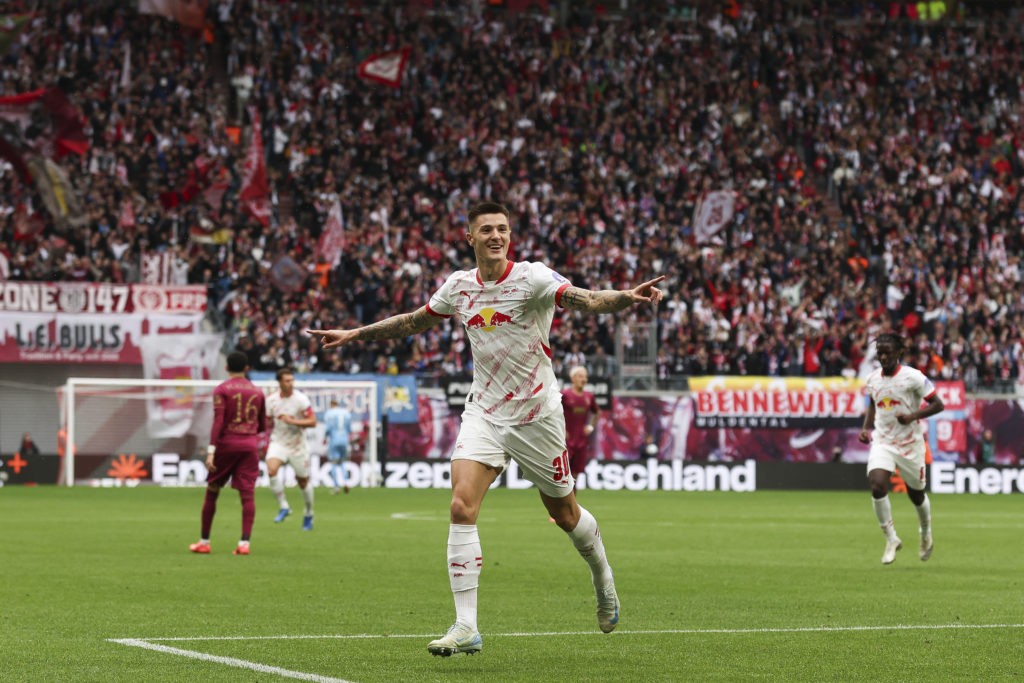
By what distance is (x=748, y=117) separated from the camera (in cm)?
4922

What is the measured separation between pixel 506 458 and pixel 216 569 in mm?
7261

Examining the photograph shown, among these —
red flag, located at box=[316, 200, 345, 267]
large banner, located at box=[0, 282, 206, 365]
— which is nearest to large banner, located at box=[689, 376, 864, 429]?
red flag, located at box=[316, 200, 345, 267]

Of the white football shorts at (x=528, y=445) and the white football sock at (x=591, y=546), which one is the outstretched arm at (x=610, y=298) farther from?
the white football sock at (x=591, y=546)

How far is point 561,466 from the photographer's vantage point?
995cm

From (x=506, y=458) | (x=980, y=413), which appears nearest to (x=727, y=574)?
(x=506, y=458)

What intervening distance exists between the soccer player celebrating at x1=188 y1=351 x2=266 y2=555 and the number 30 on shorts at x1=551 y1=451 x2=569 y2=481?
933 centimetres

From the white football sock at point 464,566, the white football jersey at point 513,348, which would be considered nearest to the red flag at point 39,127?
the white football jersey at point 513,348

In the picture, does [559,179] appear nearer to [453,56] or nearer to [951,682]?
[453,56]

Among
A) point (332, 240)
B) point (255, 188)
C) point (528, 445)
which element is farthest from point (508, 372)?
point (255, 188)

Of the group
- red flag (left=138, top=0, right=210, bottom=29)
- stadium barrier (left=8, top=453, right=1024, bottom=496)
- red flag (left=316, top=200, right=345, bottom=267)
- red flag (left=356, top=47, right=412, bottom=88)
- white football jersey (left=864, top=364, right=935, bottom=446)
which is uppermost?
red flag (left=138, top=0, right=210, bottom=29)

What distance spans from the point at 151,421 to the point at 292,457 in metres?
15.1

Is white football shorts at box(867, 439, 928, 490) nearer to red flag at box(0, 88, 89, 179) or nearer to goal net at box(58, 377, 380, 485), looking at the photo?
goal net at box(58, 377, 380, 485)

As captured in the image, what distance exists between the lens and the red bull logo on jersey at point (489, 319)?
992 cm

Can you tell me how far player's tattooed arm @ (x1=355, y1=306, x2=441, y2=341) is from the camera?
1024 centimetres
